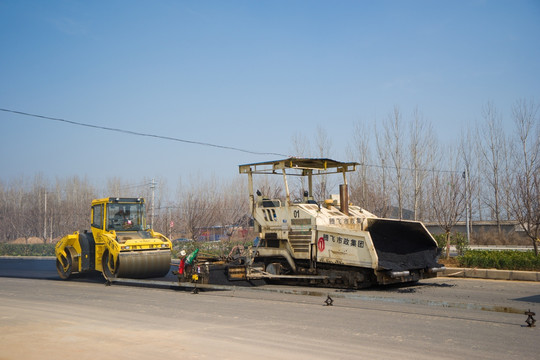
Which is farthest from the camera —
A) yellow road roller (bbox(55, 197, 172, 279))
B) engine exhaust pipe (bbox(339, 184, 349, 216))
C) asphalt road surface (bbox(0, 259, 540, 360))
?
yellow road roller (bbox(55, 197, 172, 279))

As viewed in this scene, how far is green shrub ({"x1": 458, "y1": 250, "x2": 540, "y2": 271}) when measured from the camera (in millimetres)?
15269

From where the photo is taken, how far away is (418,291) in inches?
491

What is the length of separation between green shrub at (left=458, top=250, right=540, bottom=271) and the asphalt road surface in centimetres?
246

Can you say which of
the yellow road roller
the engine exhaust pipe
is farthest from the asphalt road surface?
the yellow road roller

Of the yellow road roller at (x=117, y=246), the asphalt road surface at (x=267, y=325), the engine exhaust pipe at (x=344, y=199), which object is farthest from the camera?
the yellow road roller at (x=117, y=246)

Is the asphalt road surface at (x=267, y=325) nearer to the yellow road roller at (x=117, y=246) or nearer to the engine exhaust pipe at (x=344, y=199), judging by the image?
the engine exhaust pipe at (x=344, y=199)

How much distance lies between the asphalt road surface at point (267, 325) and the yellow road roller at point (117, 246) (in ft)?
8.32

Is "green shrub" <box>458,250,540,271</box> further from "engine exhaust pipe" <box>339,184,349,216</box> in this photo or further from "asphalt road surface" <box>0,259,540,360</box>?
"engine exhaust pipe" <box>339,184,349,216</box>

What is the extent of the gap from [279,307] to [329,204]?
4.74 m

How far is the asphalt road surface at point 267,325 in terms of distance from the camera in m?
6.63

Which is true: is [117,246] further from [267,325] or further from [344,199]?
[267,325]

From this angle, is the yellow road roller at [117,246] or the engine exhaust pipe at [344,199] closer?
the engine exhaust pipe at [344,199]

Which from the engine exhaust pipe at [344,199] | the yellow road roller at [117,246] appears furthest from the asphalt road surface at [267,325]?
the yellow road roller at [117,246]

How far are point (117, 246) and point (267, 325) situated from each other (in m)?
8.25
